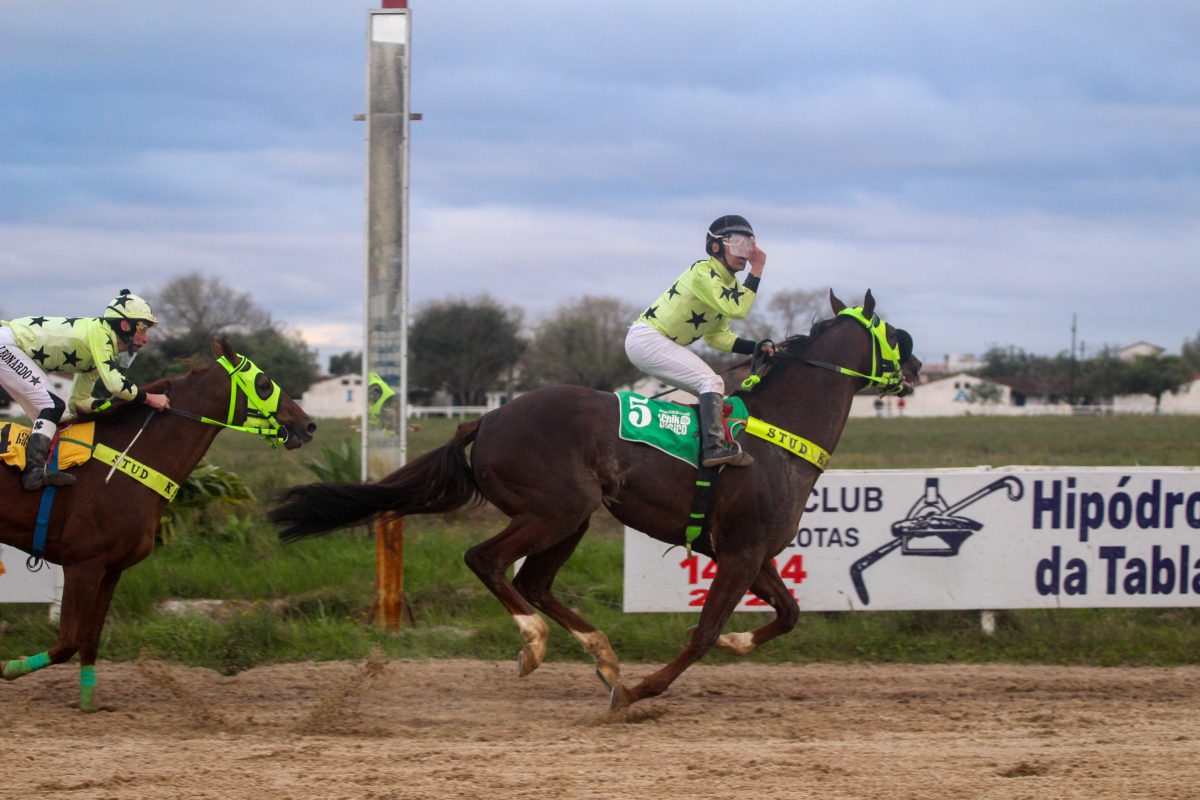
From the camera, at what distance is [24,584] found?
8.25 m

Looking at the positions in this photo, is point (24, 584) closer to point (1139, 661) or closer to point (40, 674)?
point (40, 674)

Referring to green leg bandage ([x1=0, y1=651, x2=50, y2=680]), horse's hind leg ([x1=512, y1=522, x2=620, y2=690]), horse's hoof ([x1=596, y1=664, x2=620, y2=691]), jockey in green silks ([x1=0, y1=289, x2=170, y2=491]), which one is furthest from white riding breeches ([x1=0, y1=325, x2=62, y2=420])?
horse's hoof ([x1=596, y1=664, x2=620, y2=691])

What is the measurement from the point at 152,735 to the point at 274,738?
2.07ft

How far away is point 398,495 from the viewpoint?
6.97 meters

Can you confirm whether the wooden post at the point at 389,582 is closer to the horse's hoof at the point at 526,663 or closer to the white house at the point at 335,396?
the horse's hoof at the point at 526,663

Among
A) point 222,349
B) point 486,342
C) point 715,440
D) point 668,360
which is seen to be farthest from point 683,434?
point 486,342

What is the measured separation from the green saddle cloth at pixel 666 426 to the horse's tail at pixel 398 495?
948 mm

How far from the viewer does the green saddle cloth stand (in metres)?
6.62

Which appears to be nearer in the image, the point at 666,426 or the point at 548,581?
the point at 666,426

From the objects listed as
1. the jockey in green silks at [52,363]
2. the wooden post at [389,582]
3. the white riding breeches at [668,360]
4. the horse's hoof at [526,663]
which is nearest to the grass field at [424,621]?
the wooden post at [389,582]

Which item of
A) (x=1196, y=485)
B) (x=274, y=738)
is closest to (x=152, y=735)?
(x=274, y=738)

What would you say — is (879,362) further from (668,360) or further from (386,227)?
(386,227)

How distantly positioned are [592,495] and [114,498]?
2.66 metres

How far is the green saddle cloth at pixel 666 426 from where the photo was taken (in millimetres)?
6625
